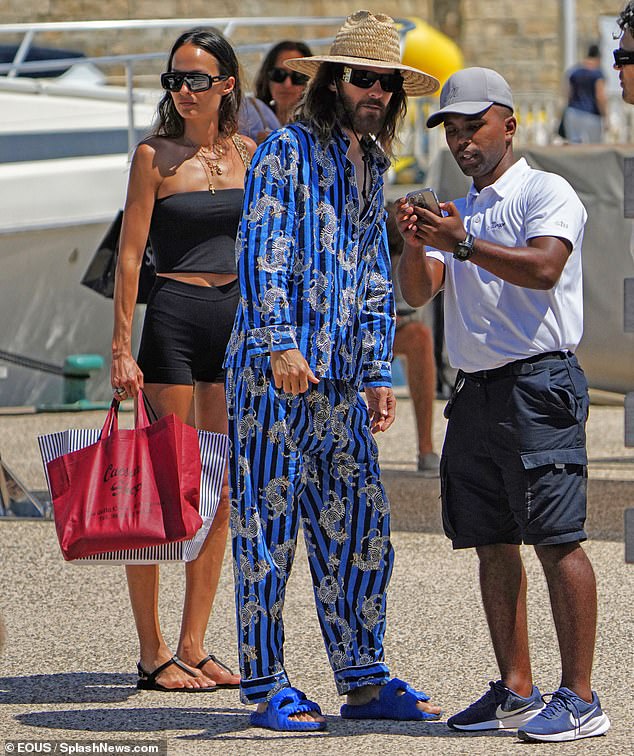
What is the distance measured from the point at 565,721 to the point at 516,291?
1.09 meters

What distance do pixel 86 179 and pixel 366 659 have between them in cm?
794

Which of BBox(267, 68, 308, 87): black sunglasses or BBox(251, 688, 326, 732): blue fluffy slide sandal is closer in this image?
BBox(251, 688, 326, 732): blue fluffy slide sandal

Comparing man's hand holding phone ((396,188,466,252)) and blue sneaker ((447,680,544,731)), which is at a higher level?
man's hand holding phone ((396,188,466,252))

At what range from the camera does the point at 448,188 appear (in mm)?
10953

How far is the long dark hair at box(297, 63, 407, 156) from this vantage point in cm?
417

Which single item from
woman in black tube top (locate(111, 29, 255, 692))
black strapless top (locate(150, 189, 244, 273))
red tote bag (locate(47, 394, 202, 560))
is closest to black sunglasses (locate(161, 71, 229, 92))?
woman in black tube top (locate(111, 29, 255, 692))

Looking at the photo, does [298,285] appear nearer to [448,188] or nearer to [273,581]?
[273,581]

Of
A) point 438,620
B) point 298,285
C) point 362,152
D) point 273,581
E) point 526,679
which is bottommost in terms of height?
point 438,620

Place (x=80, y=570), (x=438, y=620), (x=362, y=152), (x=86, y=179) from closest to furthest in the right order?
(x=362, y=152) → (x=438, y=620) → (x=80, y=570) → (x=86, y=179)

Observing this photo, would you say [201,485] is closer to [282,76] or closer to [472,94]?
[472,94]

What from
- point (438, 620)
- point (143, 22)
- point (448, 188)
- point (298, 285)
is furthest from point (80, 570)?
point (448, 188)

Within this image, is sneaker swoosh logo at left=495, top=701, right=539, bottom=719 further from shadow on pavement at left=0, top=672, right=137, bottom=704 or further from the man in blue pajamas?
shadow on pavement at left=0, top=672, right=137, bottom=704

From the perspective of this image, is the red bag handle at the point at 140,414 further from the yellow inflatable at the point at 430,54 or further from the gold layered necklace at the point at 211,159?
the yellow inflatable at the point at 430,54

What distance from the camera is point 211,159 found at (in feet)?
15.8
